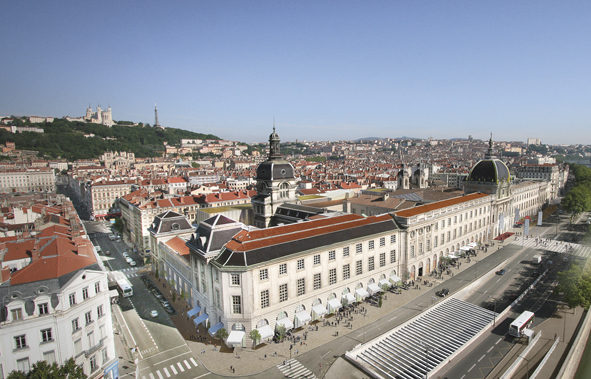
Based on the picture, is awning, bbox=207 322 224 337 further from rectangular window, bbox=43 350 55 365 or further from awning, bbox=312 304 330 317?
rectangular window, bbox=43 350 55 365

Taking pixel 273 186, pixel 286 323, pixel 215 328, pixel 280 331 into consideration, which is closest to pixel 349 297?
pixel 286 323

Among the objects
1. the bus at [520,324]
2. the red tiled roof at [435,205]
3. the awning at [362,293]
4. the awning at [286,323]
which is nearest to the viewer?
the bus at [520,324]

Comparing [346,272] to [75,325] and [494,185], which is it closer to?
[75,325]

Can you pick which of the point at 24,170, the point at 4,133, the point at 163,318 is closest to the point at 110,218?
the point at 24,170

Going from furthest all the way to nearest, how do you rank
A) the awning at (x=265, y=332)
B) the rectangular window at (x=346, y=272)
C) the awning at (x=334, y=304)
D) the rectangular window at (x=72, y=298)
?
the rectangular window at (x=346, y=272), the awning at (x=334, y=304), the awning at (x=265, y=332), the rectangular window at (x=72, y=298)

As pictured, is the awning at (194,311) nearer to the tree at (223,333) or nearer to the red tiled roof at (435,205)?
the tree at (223,333)

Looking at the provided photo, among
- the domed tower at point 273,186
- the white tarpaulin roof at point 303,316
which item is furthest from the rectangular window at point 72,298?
the domed tower at point 273,186

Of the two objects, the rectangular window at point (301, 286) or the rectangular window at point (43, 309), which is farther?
the rectangular window at point (301, 286)
